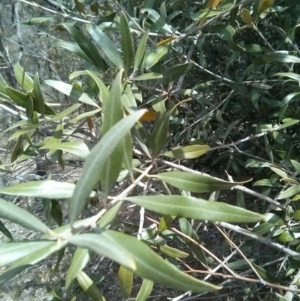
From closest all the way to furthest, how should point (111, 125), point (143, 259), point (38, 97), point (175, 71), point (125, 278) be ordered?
point (143, 259)
point (111, 125)
point (125, 278)
point (38, 97)
point (175, 71)

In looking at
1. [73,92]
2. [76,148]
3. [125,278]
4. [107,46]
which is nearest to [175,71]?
[107,46]

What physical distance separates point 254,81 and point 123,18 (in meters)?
0.55

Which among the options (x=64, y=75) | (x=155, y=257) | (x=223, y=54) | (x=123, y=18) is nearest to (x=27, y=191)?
(x=155, y=257)

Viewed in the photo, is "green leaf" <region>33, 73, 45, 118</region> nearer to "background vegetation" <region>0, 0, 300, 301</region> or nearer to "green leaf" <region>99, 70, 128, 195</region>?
"background vegetation" <region>0, 0, 300, 301</region>

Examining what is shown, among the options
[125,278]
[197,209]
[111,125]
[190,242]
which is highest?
[111,125]

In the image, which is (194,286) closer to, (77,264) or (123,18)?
(77,264)

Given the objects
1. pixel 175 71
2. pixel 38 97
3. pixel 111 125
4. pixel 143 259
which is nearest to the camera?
pixel 143 259

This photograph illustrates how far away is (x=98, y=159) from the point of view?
1.65ft

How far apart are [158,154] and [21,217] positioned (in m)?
0.40

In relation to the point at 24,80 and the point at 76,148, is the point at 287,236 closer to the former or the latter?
the point at 76,148

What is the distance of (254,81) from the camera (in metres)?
1.42

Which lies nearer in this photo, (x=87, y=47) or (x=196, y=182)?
(x=196, y=182)

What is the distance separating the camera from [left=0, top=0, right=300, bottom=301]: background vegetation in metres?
0.57

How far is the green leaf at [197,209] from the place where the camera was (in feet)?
2.08
